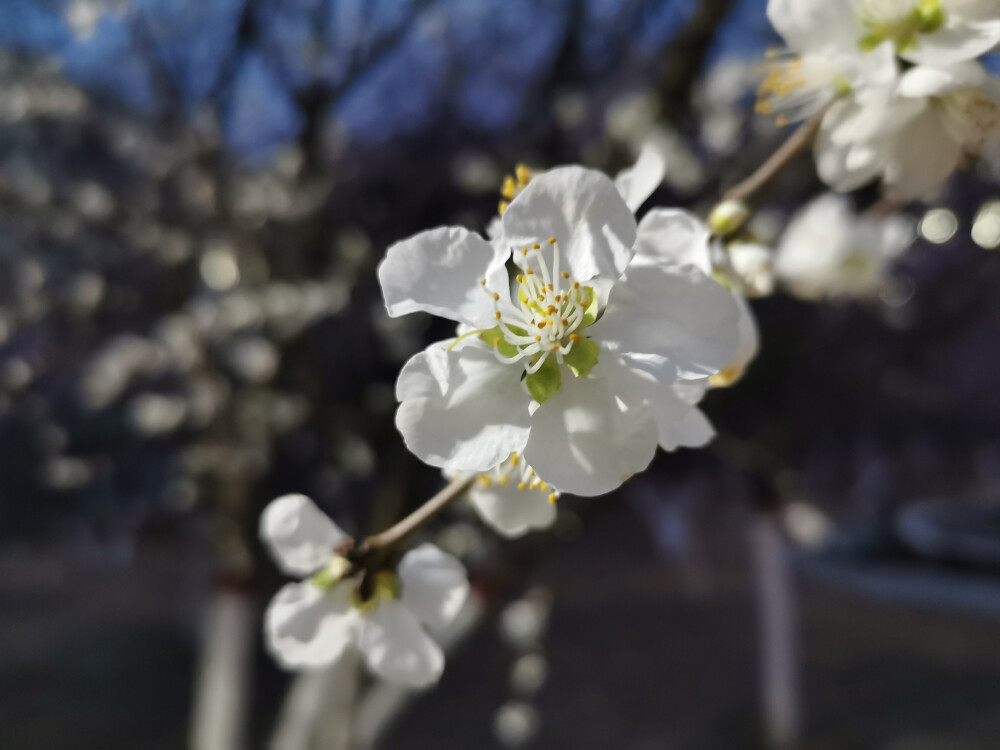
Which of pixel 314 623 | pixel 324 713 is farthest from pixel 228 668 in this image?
pixel 314 623

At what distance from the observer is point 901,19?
278 millimetres

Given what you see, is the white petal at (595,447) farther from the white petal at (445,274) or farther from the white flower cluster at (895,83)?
the white flower cluster at (895,83)

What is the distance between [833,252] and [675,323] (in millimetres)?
548

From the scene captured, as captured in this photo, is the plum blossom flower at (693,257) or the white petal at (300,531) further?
the white petal at (300,531)

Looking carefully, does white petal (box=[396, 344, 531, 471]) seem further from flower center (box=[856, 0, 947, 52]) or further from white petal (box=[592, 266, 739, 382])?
flower center (box=[856, 0, 947, 52])

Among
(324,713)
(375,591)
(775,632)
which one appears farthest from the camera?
(775,632)

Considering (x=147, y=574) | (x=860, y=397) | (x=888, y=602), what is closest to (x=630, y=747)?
(x=888, y=602)

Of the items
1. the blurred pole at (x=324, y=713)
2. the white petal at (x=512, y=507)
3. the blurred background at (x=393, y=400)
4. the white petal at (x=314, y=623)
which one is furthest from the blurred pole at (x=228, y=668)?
the white petal at (x=512, y=507)

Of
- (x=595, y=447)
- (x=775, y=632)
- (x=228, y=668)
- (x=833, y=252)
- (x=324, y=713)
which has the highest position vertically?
(x=595, y=447)

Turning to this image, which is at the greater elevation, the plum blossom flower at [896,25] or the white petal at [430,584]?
the plum blossom flower at [896,25]

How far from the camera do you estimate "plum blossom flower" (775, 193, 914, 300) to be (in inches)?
25.4

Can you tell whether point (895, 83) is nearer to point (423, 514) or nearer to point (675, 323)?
A: point (675, 323)

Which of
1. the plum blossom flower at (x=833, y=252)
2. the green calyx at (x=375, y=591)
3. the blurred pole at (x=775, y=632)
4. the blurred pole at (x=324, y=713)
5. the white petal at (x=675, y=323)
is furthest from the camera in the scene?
the blurred pole at (x=775, y=632)

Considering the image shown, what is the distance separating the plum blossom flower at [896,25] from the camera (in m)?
0.26
